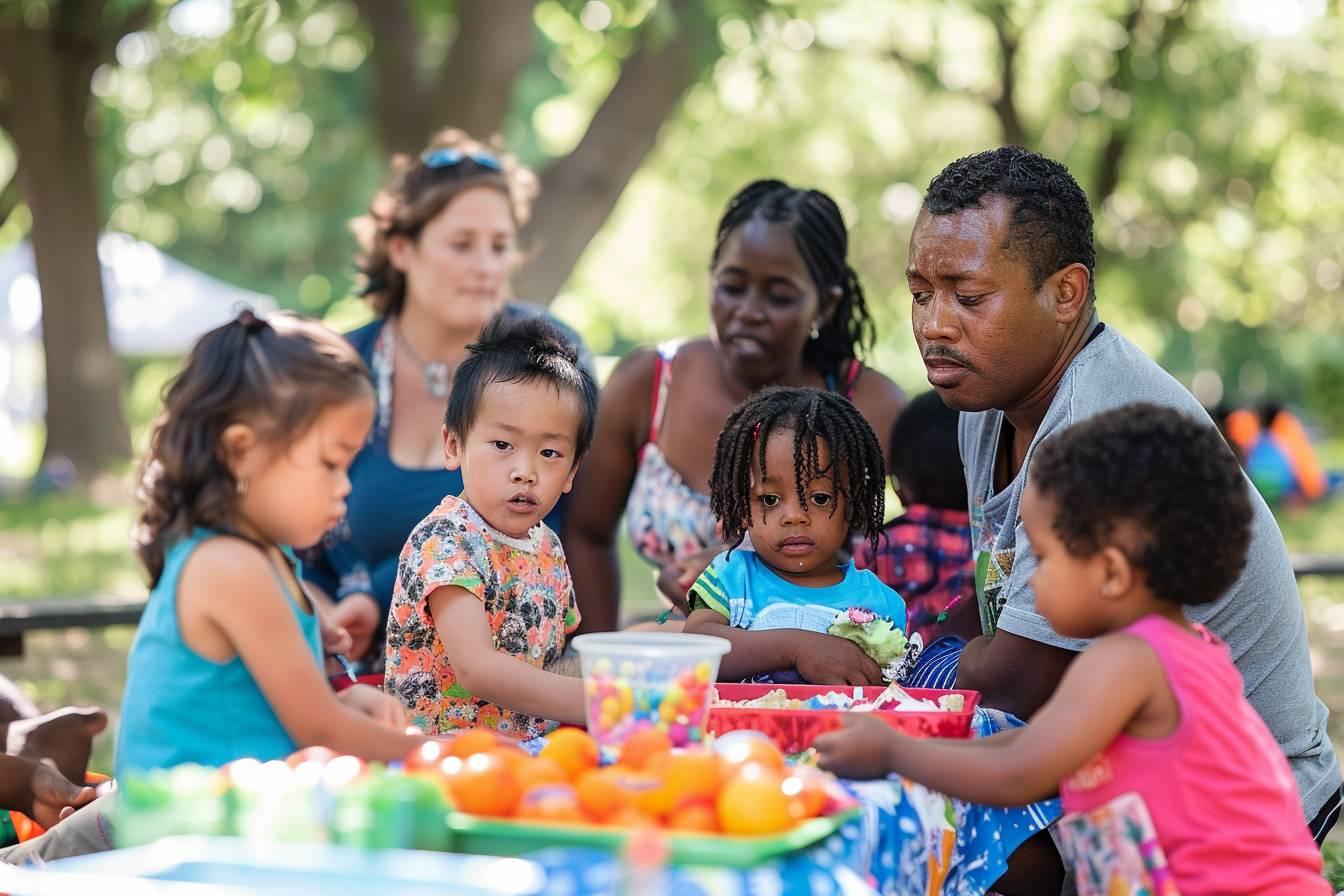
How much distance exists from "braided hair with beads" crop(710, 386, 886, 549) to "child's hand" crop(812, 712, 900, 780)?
1.13 m

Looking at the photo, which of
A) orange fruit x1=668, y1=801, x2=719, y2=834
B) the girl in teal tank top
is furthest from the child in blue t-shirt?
orange fruit x1=668, y1=801, x2=719, y2=834

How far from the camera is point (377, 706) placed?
112 inches

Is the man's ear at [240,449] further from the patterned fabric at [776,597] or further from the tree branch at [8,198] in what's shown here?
the tree branch at [8,198]

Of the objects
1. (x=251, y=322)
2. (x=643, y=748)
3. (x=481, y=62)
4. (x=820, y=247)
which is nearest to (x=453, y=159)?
(x=820, y=247)

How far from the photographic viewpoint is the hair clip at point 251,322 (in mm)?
2852

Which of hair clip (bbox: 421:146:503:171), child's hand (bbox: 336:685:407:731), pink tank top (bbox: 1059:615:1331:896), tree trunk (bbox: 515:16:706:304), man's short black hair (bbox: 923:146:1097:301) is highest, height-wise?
tree trunk (bbox: 515:16:706:304)

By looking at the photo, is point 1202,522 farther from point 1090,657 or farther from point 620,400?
point 620,400

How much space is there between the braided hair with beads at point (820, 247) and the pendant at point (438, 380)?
0.98 m

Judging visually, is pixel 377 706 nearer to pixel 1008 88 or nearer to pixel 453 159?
pixel 453 159

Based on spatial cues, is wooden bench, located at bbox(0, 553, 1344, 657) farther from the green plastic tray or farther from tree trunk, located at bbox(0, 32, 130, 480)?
tree trunk, located at bbox(0, 32, 130, 480)

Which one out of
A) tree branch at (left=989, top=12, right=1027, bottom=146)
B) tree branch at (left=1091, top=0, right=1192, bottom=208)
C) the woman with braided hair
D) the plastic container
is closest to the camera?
the plastic container

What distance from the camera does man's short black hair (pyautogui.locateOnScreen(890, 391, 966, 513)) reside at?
456 centimetres

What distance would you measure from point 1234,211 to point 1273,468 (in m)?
7.66

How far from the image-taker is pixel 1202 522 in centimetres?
268
